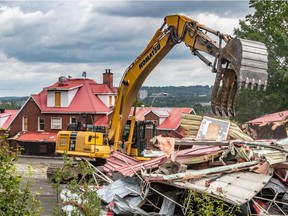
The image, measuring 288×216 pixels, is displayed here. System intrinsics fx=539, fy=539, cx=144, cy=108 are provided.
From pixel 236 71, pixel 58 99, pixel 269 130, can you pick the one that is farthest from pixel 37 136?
pixel 236 71

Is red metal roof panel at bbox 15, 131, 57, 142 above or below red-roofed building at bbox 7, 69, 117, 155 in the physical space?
below

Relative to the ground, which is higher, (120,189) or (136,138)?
(136,138)

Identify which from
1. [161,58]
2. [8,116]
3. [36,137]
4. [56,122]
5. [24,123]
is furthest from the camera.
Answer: [8,116]

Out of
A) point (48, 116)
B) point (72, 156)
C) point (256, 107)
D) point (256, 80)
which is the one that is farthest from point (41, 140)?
point (256, 80)

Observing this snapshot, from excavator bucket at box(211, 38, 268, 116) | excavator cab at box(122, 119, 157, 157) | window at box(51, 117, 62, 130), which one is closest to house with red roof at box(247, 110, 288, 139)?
excavator cab at box(122, 119, 157, 157)

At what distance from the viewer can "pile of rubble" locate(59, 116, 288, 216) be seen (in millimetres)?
10141

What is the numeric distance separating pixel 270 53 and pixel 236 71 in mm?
25694

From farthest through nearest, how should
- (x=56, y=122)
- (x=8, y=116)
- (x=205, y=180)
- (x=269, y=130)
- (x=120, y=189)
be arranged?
(x=8, y=116)
(x=56, y=122)
(x=269, y=130)
(x=120, y=189)
(x=205, y=180)

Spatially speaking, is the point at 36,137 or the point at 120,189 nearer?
the point at 120,189

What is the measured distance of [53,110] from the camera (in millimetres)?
46281

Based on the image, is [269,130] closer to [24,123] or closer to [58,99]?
[58,99]

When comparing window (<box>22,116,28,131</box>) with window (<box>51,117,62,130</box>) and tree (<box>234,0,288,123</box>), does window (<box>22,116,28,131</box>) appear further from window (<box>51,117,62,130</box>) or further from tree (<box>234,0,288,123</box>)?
tree (<box>234,0,288,123</box>)

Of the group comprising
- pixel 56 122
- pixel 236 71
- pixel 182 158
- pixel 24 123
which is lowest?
pixel 24 123

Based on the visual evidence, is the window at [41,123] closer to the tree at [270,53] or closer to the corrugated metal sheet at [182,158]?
the tree at [270,53]
